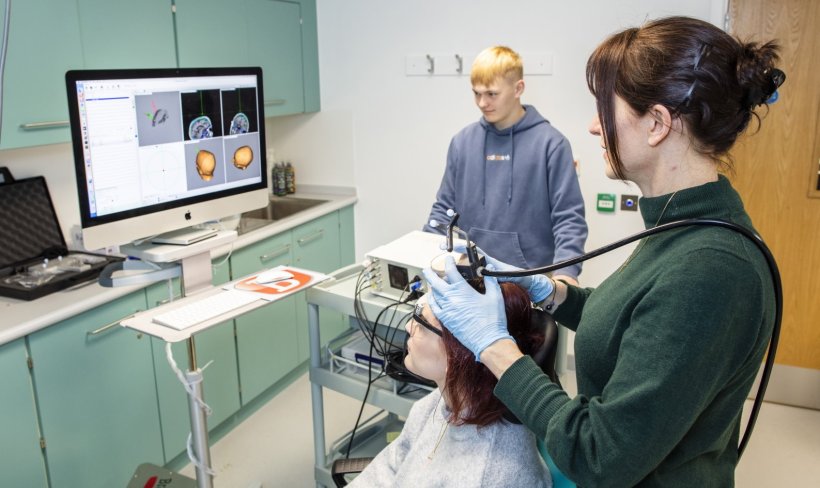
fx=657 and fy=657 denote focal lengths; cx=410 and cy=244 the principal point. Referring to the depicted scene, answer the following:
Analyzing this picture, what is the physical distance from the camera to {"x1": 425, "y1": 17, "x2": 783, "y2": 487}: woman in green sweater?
90 centimetres

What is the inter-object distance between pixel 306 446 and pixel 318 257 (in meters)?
1.02

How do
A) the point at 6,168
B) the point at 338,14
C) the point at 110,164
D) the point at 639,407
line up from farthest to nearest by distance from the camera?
1. the point at 338,14
2. the point at 6,168
3. the point at 110,164
4. the point at 639,407

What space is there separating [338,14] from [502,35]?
0.93 metres

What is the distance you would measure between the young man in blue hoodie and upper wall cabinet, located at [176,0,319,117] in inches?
→ 45.6

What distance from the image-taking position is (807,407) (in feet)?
10.0

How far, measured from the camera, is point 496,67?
2.35m

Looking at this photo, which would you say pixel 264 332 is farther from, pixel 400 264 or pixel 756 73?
pixel 756 73

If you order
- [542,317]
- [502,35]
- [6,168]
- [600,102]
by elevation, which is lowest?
[542,317]

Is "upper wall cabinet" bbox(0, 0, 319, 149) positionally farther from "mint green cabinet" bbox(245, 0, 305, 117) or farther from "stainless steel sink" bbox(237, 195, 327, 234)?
"stainless steel sink" bbox(237, 195, 327, 234)

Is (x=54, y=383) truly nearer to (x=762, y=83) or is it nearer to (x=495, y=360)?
(x=495, y=360)

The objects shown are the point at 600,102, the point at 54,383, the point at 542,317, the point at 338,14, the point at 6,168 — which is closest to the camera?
the point at 600,102

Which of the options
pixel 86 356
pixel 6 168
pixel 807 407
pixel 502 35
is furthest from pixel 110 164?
pixel 807 407

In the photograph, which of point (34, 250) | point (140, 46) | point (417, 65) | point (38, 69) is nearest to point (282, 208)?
point (417, 65)

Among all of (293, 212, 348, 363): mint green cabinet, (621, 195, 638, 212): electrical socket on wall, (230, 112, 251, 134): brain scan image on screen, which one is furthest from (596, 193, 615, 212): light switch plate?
(230, 112, 251, 134): brain scan image on screen
